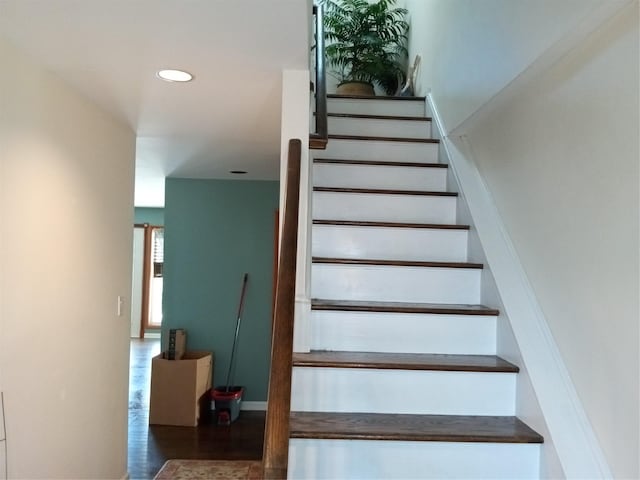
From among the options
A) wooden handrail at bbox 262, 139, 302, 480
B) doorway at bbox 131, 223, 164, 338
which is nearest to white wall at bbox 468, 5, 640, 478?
wooden handrail at bbox 262, 139, 302, 480

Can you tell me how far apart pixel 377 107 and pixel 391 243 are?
1.45 m

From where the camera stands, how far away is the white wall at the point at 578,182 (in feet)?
4.49

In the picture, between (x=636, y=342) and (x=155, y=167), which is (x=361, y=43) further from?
(x=636, y=342)

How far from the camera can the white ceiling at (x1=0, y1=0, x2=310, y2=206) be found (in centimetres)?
159

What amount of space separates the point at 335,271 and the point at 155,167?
2.62 metres

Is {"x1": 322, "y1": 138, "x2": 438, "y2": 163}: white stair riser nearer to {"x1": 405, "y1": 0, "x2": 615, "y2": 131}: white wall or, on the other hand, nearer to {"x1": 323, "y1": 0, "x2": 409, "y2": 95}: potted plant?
{"x1": 405, "y1": 0, "x2": 615, "y2": 131}: white wall

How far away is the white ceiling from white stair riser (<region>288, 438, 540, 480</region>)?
141 cm

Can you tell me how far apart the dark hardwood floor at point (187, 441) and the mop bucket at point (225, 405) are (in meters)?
0.07

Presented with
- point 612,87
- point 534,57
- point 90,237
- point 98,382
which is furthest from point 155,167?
point 612,87

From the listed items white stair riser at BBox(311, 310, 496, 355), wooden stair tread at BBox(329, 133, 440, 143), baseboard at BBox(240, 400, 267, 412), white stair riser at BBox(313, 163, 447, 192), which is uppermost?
wooden stair tread at BBox(329, 133, 440, 143)

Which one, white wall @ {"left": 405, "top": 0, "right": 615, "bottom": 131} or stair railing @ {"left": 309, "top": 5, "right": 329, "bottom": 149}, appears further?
stair railing @ {"left": 309, "top": 5, "right": 329, "bottom": 149}

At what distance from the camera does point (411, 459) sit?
5.64ft

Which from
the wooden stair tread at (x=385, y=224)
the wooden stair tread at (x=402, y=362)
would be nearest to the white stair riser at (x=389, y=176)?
the wooden stair tread at (x=385, y=224)

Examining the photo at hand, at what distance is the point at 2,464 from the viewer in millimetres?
1850
